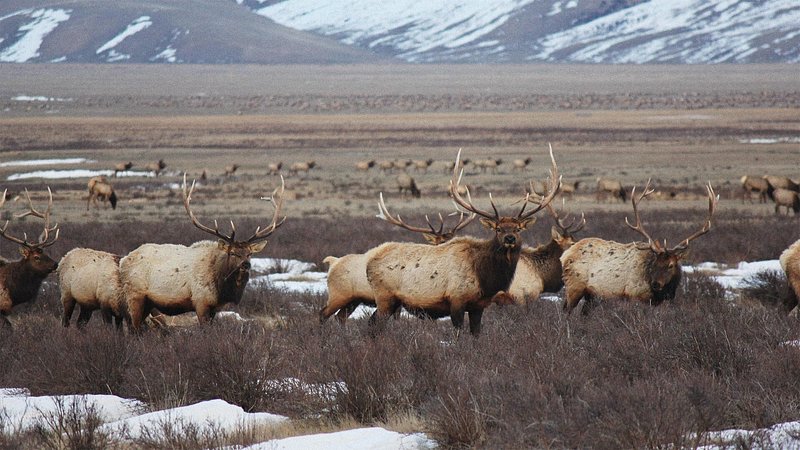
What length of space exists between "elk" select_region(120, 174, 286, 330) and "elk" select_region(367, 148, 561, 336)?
131 cm

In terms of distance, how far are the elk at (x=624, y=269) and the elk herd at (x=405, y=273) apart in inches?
0.5

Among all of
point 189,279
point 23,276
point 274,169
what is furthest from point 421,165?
point 189,279

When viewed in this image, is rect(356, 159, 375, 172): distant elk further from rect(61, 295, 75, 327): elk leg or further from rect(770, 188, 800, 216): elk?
rect(61, 295, 75, 327): elk leg

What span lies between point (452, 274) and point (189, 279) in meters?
2.60

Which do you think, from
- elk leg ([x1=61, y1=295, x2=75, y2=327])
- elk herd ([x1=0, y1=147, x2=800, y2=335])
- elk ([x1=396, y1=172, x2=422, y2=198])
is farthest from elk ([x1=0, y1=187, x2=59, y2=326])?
elk ([x1=396, y1=172, x2=422, y2=198])

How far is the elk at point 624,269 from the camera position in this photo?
36.2 feet

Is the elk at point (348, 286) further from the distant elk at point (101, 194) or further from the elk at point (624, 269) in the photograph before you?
the distant elk at point (101, 194)

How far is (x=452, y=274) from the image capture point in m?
9.72

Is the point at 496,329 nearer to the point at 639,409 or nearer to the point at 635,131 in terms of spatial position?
the point at 639,409

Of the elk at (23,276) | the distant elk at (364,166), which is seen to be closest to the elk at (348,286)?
the elk at (23,276)

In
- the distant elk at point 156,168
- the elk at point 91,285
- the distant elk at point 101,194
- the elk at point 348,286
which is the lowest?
the distant elk at point 156,168

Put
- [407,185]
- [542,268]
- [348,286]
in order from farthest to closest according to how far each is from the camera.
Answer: [407,185] → [542,268] → [348,286]

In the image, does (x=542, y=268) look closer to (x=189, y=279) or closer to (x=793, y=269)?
(x=793, y=269)

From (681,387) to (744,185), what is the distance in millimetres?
28812
